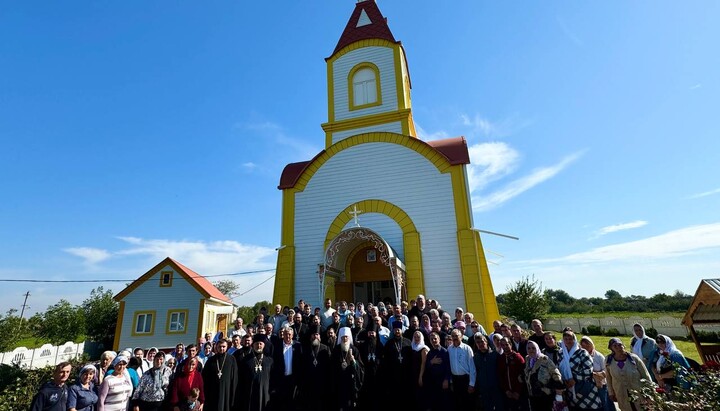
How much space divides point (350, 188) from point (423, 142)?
10.4 ft

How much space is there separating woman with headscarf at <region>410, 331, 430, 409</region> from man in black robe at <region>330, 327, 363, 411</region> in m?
0.92

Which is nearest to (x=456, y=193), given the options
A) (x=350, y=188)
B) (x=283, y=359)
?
(x=350, y=188)

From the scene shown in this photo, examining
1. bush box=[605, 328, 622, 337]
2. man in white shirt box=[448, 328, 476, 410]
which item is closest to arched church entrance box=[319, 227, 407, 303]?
man in white shirt box=[448, 328, 476, 410]

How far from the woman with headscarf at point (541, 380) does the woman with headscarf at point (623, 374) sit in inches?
40.6

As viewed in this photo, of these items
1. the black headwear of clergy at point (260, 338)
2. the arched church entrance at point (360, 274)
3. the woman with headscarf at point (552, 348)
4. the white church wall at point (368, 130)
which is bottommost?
the woman with headscarf at point (552, 348)

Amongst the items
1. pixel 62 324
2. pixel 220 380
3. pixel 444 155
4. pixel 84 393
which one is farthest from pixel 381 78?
pixel 62 324

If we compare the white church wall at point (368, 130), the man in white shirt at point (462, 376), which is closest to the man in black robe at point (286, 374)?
the man in white shirt at point (462, 376)

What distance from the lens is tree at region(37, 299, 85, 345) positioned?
84.1ft

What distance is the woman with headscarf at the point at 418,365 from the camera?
567 centimetres

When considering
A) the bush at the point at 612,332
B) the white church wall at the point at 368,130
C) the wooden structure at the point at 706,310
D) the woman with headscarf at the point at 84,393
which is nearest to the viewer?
the woman with headscarf at the point at 84,393

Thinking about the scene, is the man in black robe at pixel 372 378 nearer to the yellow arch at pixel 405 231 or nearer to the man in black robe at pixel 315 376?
the man in black robe at pixel 315 376

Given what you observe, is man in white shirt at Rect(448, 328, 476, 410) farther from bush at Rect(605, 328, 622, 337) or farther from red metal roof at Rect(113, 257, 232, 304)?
bush at Rect(605, 328, 622, 337)

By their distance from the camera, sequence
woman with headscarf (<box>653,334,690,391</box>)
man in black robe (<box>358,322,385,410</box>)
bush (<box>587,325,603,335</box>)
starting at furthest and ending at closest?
bush (<box>587,325,603,335</box>) → man in black robe (<box>358,322,385,410</box>) → woman with headscarf (<box>653,334,690,391</box>)

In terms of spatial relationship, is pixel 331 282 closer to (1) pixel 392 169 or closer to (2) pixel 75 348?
(1) pixel 392 169
